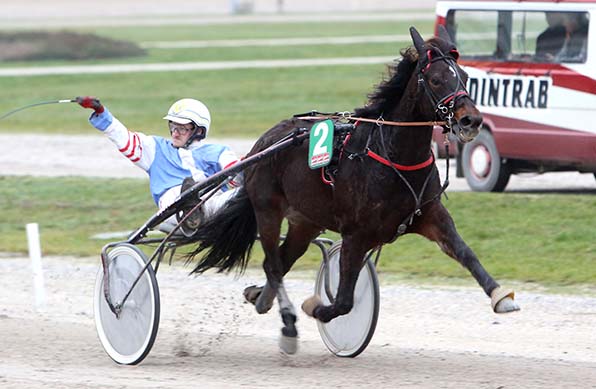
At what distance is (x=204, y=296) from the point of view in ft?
30.0

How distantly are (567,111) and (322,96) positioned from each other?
11.2 metres

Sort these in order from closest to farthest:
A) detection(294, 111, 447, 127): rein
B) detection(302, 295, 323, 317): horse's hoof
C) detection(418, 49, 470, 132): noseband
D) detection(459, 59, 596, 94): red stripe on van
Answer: detection(418, 49, 470, 132): noseband → detection(294, 111, 447, 127): rein → detection(302, 295, 323, 317): horse's hoof → detection(459, 59, 596, 94): red stripe on van

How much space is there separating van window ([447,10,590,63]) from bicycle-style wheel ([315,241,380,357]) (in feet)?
20.3

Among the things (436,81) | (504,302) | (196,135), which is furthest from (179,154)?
(504,302)

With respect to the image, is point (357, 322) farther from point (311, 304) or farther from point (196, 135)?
point (196, 135)

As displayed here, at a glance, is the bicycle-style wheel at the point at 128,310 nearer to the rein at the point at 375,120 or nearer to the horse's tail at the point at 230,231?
the horse's tail at the point at 230,231

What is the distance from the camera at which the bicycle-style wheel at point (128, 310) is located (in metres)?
7.00

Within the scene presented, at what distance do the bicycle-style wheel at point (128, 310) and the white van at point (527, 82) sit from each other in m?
6.60

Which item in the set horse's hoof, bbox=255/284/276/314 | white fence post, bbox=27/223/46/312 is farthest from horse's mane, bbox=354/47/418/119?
white fence post, bbox=27/223/46/312

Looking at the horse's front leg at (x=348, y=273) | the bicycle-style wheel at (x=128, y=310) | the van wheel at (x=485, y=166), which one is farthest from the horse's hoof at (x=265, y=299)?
the van wheel at (x=485, y=166)

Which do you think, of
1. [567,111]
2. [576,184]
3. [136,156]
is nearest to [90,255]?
[136,156]

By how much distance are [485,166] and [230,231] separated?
269 inches

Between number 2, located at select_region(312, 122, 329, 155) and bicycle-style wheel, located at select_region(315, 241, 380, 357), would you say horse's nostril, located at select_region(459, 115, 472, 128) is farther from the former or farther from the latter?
bicycle-style wheel, located at select_region(315, 241, 380, 357)

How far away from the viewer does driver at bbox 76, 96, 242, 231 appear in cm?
734
